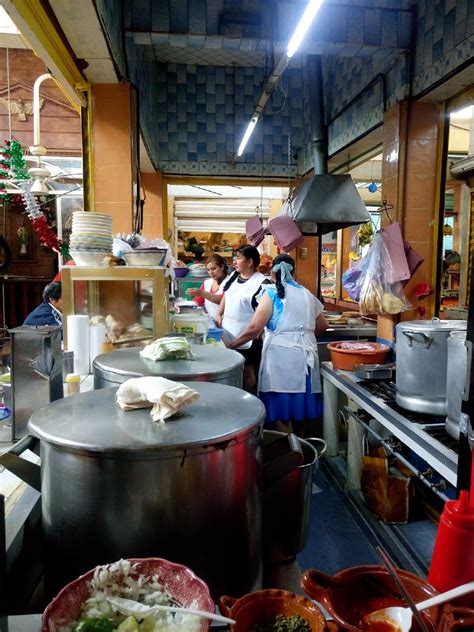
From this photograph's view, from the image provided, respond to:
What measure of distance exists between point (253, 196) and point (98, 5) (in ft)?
23.2

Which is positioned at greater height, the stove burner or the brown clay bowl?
the brown clay bowl

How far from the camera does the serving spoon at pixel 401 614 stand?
71 cm

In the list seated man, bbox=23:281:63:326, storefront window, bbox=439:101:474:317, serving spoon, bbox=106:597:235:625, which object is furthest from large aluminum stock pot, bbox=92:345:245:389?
storefront window, bbox=439:101:474:317

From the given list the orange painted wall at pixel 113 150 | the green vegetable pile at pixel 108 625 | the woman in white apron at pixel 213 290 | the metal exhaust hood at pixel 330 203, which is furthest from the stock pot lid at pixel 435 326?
the woman in white apron at pixel 213 290

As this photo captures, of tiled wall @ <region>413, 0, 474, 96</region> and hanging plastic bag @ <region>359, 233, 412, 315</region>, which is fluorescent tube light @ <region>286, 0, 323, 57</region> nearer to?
tiled wall @ <region>413, 0, 474, 96</region>

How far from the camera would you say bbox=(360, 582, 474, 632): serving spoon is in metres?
0.71

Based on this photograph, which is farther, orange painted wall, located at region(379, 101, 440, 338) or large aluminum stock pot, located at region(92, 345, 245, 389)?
orange painted wall, located at region(379, 101, 440, 338)

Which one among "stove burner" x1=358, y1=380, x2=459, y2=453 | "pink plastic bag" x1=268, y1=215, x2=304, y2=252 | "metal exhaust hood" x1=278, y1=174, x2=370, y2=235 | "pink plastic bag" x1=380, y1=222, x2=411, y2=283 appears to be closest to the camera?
"stove burner" x1=358, y1=380, x2=459, y2=453

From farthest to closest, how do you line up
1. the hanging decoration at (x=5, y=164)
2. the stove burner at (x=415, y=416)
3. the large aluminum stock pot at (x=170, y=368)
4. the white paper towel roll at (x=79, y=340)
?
1. the hanging decoration at (x=5, y=164)
2. the white paper towel roll at (x=79, y=340)
3. the stove burner at (x=415, y=416)
4. the large aluminum stock pot at (x=170, y=368)

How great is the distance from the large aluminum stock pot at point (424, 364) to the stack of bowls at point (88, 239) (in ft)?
5.63

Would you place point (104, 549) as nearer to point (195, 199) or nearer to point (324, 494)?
point (324, 494)

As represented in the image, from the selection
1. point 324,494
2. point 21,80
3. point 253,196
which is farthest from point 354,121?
point 21,80

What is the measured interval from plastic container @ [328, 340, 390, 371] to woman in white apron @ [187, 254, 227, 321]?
190 centimetres

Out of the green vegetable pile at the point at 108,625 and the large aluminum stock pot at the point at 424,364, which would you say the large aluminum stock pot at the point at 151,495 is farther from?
the large aluminum stock pot at the point at 424,364
